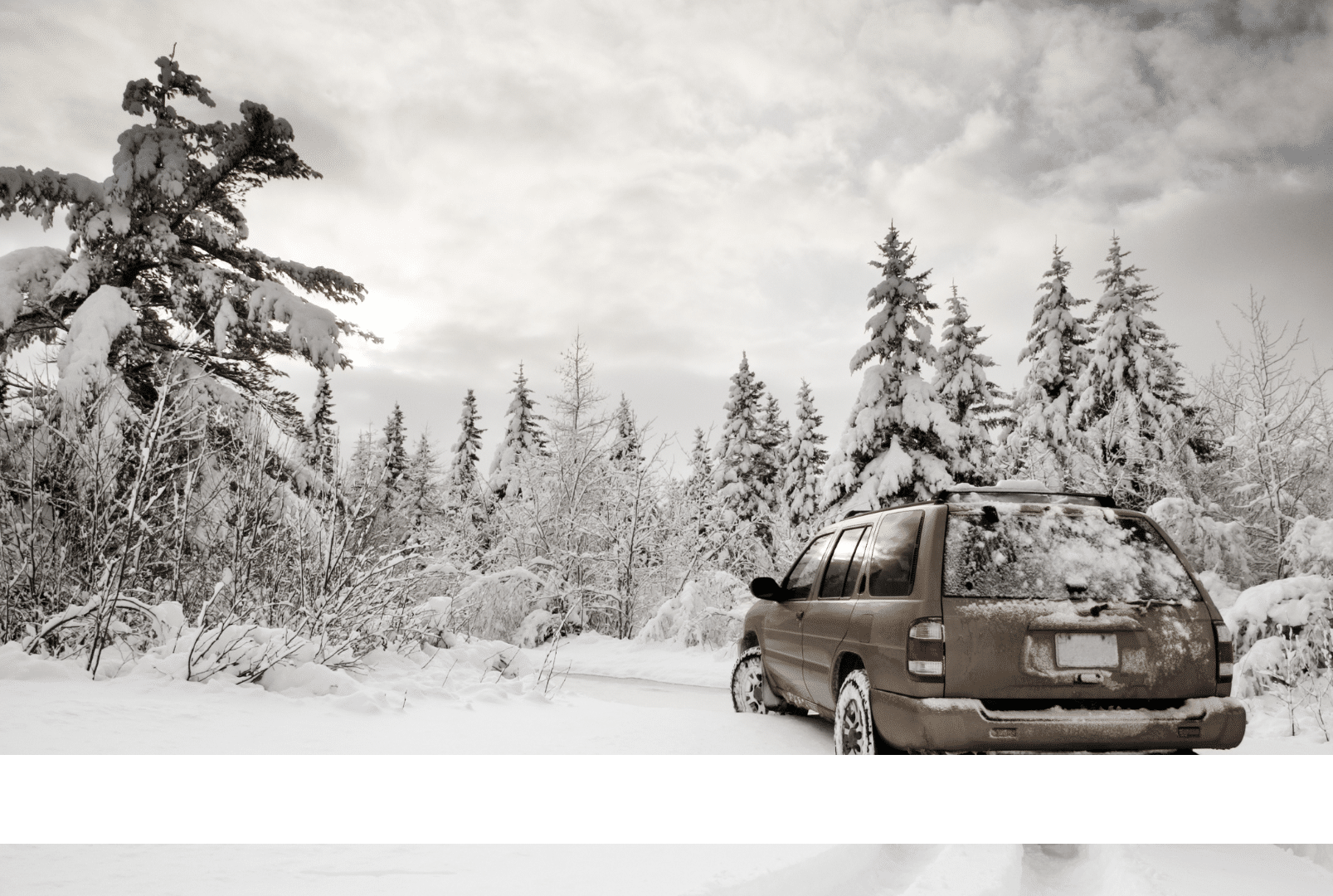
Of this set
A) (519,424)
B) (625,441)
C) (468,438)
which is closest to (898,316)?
(625,441)

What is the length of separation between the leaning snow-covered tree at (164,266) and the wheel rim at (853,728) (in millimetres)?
10629

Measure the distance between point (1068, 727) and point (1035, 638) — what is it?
43 cm

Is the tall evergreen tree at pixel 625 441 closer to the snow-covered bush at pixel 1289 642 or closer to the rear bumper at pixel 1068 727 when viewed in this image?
the snow-covered bush at pixel 1289 642

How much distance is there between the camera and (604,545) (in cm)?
2158

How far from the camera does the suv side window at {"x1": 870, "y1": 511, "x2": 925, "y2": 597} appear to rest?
4.40 m

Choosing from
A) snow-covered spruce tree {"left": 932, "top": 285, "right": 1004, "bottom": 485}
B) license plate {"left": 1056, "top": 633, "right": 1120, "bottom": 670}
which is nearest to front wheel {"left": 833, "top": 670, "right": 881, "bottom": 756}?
license plate {"left": 1056, "top": 633, "right": 1120, "bottom": 670}

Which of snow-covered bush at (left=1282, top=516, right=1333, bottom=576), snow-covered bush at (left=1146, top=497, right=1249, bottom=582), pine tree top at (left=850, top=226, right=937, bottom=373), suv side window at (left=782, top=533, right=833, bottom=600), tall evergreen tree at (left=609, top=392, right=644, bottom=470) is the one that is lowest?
suv side window at (left=782, top=533, right=833, bottom=600)

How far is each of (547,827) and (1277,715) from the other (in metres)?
8.08

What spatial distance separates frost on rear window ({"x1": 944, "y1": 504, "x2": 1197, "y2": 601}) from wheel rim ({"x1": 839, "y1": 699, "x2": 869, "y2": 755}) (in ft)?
3.18

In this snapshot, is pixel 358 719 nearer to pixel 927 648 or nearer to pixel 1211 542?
pixel 927 648

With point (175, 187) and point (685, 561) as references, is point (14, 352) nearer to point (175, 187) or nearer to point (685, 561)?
point (175, 187)

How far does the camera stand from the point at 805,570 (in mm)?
6398

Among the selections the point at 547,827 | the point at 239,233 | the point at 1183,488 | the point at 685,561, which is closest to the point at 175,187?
the point at 239,233

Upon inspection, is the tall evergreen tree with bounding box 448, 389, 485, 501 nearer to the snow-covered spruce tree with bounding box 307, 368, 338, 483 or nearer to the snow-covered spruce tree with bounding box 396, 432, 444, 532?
the snow-covered spruce tree with bounding box 396, 432, 444, 532
